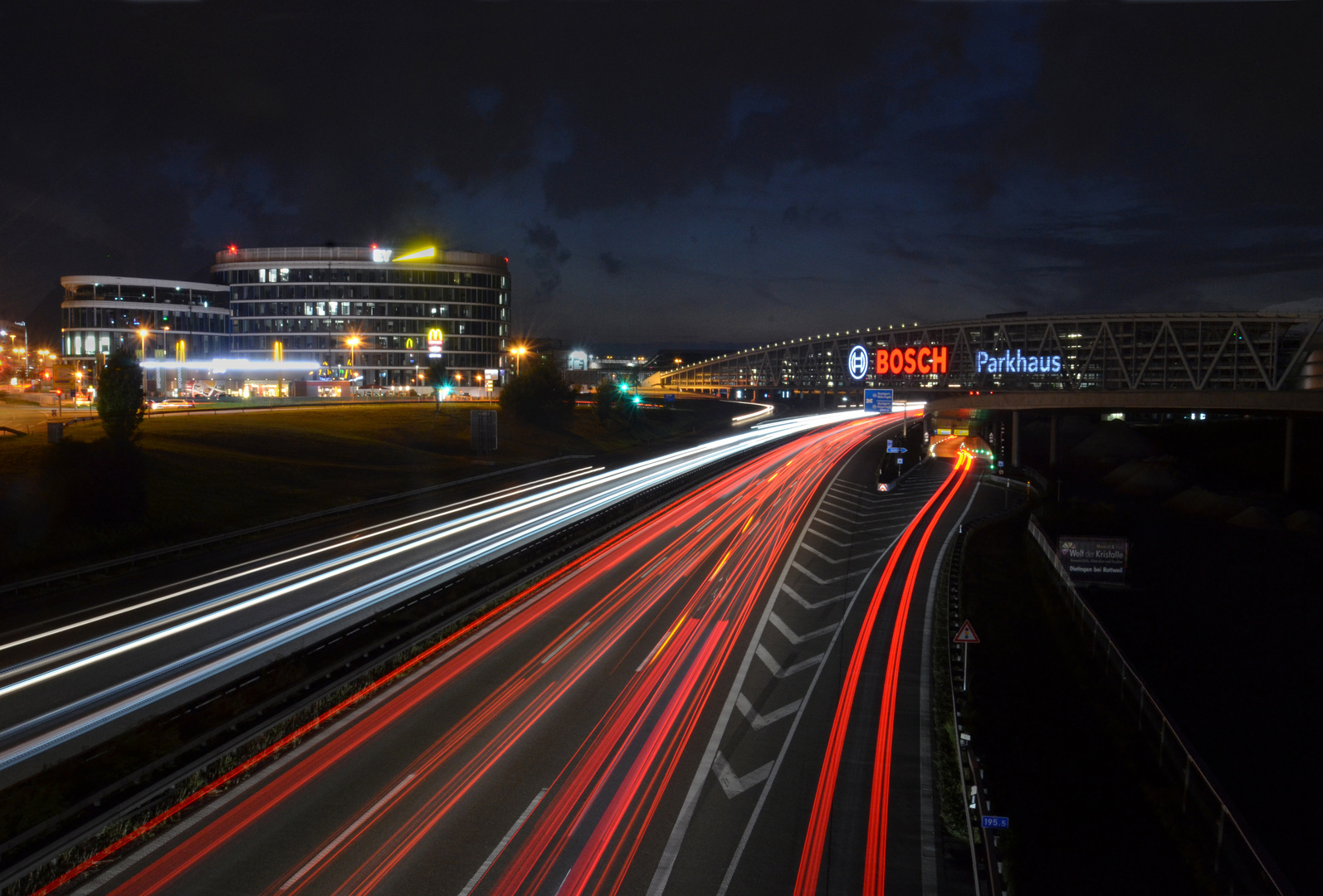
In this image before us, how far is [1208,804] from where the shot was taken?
39.9 feet

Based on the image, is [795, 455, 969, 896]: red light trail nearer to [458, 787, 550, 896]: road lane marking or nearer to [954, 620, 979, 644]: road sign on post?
[954, 620, 979, 644]: road sign on post

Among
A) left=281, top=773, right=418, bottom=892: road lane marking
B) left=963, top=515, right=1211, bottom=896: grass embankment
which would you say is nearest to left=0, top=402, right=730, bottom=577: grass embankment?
left=281, top=773, right=418, bottom=892: road lane marking

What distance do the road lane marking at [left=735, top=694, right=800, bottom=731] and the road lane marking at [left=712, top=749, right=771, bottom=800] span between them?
1603 millimetres

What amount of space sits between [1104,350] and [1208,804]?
337 feet

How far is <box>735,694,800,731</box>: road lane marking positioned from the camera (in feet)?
51.1

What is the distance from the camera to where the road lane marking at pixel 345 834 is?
34.1ft

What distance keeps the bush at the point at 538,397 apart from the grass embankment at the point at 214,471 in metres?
2.46

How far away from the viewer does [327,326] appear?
459 ft

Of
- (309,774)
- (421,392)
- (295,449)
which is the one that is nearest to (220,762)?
(309,774)

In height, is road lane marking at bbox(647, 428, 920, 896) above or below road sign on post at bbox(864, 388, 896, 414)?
below

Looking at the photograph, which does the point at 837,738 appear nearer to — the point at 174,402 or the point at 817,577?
the point at 817,577

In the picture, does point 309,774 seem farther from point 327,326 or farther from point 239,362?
point 327,326

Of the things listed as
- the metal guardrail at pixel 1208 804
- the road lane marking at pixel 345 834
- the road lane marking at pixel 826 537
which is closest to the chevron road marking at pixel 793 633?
the metal guardrail at pixel 1208 804

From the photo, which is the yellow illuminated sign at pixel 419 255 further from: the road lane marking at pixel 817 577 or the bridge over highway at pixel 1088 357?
the road lane marking at pixel 817 577
